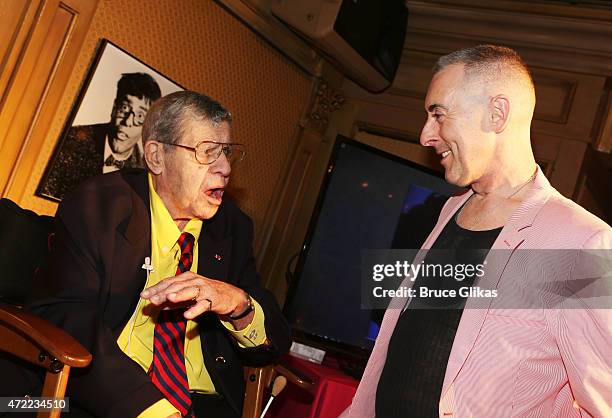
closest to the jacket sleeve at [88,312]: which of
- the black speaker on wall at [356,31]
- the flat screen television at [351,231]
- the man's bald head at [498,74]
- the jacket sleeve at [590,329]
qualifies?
the jacket sleeve at [590,329]

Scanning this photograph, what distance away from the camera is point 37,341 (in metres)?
→ 1.82

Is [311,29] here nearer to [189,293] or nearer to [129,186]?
[129,186]

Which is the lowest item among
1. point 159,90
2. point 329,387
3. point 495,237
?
point 329,387

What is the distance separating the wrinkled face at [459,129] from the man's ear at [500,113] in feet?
0.09

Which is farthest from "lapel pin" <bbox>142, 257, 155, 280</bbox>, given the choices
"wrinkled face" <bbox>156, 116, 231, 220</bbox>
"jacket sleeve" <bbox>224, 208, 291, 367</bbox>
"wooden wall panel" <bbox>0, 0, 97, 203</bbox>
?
"wooden wall panel" <bbox>0, 0, 97, 203</bbox>

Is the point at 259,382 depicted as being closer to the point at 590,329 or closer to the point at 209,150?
the point at 209,150

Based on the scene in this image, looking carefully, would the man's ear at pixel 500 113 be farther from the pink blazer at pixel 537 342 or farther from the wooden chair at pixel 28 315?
the wooden chair at pixel 28 315

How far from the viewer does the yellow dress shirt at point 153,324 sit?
7.71 feet

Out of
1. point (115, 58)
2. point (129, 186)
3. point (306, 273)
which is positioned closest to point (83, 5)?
point (115, 58)

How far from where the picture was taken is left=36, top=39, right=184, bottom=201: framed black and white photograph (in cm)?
310

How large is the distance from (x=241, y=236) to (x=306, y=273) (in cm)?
134

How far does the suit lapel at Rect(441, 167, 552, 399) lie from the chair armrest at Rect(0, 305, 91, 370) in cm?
100

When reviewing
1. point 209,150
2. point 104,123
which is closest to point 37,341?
point 209,150

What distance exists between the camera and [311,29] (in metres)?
4.12
